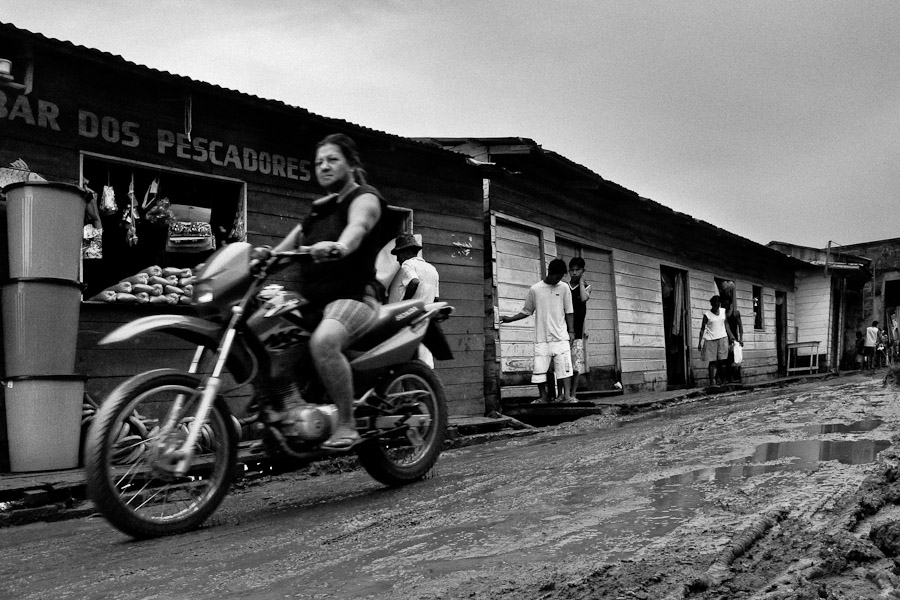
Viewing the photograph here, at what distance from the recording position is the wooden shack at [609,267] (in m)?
12.3

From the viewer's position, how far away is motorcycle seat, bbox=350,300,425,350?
4.65 m

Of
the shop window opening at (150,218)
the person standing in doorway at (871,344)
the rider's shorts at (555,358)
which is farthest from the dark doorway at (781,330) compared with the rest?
the shop window opening at (150,218)

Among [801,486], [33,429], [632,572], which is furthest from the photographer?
[33,429]

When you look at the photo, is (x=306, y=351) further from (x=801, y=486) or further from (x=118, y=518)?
(x=801, y=486)

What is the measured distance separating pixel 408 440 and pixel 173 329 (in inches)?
67.2

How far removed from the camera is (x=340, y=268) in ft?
14.6

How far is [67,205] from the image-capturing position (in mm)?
6168

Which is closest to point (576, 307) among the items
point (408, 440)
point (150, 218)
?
point (150, 218)

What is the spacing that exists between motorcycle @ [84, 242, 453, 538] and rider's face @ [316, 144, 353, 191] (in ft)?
1.99

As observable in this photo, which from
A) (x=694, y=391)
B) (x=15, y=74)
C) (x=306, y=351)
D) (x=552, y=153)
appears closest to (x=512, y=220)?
(x=552, y=153)

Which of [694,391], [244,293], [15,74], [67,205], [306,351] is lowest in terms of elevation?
[694,391]

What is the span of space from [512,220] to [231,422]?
8957mm

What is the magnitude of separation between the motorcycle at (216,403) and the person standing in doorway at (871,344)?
2808cm

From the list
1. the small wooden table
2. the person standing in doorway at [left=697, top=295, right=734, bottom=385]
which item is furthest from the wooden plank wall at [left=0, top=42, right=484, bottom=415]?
the small wooden table
